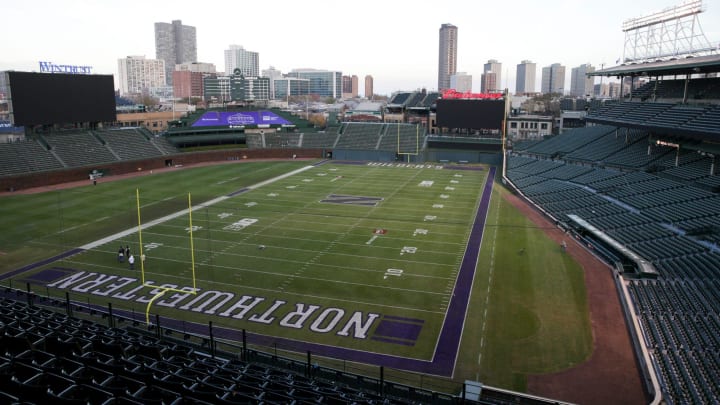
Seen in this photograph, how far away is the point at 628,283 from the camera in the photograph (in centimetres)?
2516

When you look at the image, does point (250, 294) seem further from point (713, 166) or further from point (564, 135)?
point (564, 135)

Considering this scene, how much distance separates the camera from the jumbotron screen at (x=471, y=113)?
72.2 meters

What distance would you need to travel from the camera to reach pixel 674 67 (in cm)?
3928

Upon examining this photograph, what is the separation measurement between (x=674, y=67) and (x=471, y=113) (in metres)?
35.1

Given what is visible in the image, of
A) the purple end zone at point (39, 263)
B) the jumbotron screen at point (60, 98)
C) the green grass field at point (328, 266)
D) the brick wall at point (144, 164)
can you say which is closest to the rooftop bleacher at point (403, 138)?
the brick wall at point (144, 164)

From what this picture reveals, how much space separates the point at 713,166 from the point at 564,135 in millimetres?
30356

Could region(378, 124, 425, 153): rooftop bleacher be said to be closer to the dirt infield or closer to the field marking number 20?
the field marking number 20

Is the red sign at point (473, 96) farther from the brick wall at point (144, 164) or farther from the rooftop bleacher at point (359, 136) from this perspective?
the brick wall at point (144, 164)

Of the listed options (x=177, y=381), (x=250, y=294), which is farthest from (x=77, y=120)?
(x=177, y=381)

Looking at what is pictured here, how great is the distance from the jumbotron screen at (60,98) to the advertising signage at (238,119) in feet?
51.9

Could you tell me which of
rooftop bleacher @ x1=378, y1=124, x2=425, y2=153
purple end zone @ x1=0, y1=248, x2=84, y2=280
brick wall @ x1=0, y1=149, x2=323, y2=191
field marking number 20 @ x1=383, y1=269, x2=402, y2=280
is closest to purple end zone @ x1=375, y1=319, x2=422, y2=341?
field marking number 20 @ x1=383, y1=269, x2=402, y2=280

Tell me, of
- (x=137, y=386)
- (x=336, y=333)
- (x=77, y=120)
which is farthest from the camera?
(x=77, y=120)

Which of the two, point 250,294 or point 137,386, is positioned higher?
point 137,386

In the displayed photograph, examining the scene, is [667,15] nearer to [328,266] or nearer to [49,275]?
[328,266]
